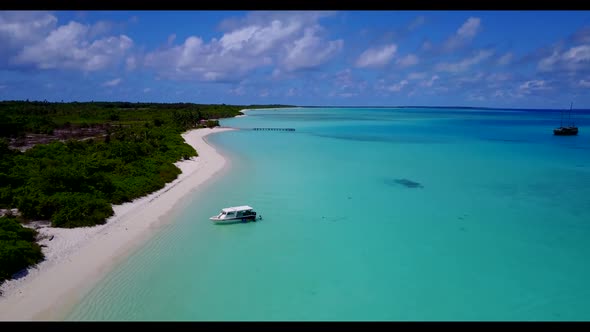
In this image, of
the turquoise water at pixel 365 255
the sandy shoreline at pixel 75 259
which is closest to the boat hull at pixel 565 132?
the turquoise water at pixel 365 255

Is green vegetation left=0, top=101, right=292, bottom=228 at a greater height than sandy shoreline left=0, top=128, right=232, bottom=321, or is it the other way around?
green vegetation left=0, top=101, right=292, bottom=228

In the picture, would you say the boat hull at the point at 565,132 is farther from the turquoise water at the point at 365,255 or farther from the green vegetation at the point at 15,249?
the green vegetation at the point at 15,249

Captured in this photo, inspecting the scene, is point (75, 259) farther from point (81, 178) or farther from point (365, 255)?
point (365, 255)

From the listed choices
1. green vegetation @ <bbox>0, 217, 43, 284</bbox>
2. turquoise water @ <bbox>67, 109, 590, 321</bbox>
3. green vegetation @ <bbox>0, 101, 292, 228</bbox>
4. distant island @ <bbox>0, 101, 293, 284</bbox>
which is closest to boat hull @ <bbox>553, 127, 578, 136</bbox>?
turquoise water @ <bbox>67, 109, 590, 321</bbox>

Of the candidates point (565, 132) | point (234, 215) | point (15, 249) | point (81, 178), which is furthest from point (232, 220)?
point (565, 132)

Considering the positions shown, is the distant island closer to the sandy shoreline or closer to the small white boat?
the sandy shoreline

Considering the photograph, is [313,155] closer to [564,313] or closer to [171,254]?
[171,254]
